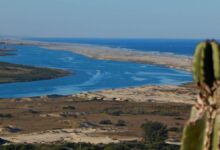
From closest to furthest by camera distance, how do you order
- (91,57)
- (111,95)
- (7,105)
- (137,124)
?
(137,124) → (7,105) → (111,95) → (91,57)

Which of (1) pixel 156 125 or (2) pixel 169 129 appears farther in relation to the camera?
(2) pixel 169 129

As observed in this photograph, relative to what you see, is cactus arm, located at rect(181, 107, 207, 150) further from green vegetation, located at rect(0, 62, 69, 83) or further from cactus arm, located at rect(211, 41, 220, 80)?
green vegetation, located at rect(0, 62, 69, 83)

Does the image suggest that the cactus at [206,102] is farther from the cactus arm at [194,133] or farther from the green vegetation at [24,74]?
the green vegetation at [24,74]

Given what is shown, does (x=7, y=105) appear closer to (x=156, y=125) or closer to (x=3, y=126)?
(x=3, y=126)

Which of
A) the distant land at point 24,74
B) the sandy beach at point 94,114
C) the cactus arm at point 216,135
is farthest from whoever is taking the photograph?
the distant land at point 24,74

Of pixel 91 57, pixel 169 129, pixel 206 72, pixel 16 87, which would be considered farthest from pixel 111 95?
pixel 91 57

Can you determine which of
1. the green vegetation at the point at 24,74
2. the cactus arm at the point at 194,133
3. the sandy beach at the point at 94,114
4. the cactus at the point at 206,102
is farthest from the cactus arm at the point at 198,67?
the green vegetation at the point at 24,74

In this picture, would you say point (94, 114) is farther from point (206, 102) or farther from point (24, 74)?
point (24, 74)
